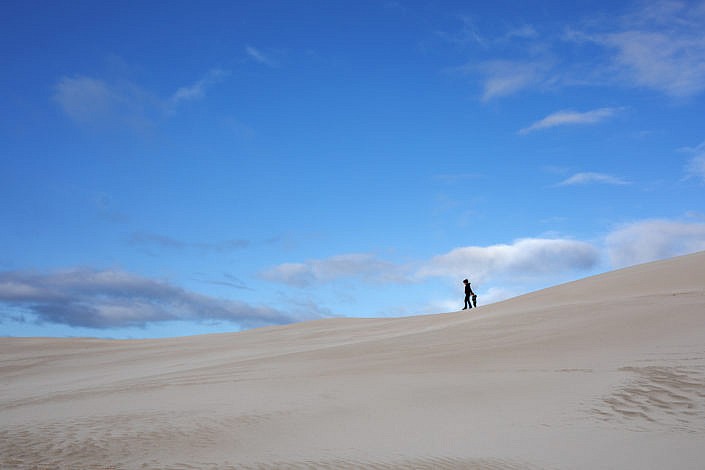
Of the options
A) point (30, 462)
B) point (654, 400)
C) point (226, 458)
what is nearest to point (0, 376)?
point (30, 462)

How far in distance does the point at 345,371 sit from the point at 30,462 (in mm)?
5491

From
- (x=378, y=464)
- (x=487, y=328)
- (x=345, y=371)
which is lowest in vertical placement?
(x=378, y=464)

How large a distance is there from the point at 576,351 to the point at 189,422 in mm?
6566

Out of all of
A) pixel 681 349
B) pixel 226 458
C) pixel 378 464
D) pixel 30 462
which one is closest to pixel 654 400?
Answer: pixel 681 349

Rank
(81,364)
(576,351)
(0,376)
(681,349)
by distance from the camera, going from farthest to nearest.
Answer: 1. (81,364)
2. (0,376)
3. (576,351)
4. (681,349)

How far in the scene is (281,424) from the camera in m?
6.93

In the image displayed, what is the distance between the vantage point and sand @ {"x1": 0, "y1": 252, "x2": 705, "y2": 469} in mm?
5652

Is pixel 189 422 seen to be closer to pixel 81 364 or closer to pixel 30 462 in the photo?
pixel 30 462

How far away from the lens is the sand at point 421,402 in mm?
5652

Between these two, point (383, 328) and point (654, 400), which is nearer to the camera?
point (654, 400)

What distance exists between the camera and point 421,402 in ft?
25.1

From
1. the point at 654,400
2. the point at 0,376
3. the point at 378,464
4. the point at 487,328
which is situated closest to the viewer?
the point at 378,464

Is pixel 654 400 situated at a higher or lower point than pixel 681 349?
lower

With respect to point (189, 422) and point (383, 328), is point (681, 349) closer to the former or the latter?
point (189, 422)
